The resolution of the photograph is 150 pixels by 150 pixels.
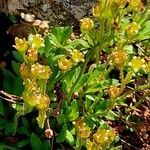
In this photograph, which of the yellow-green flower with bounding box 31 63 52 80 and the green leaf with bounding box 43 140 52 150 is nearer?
the yellow-green flower with bounding box 31 63 52 80

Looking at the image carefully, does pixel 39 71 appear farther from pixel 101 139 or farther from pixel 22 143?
pixel 22 143

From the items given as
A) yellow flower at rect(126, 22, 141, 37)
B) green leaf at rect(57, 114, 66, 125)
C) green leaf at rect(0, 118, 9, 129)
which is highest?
yellow flower at rect(126, 22, 141, 37)

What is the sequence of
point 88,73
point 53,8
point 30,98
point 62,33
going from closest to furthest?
point 30,98 → point 88,73 → point 62,33 → point 53,8

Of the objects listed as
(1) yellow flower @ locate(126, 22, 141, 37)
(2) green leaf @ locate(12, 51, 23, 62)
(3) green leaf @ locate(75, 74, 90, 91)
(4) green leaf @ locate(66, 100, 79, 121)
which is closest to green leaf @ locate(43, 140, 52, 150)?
(4) green leaf @ locate(66, 100, 79, 121)

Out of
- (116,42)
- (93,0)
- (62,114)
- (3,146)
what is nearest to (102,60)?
(116,42)

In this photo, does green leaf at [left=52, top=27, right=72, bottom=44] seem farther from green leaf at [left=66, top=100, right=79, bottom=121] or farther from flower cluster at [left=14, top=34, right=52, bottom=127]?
flower cluster at [left=14, top=34, right=52, bottom=127]

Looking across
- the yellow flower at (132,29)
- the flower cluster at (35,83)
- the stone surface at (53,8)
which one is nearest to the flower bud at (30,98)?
the flower cluster at (35,83)

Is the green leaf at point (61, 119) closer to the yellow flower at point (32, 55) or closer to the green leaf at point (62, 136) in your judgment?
the green leaf at point (62, 136)

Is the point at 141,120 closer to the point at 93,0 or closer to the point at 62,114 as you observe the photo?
the point at 62,114

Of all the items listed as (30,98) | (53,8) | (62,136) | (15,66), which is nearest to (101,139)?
(30,98)

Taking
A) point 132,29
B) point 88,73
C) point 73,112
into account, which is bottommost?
point 73,112

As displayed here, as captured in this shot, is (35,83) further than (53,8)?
No
